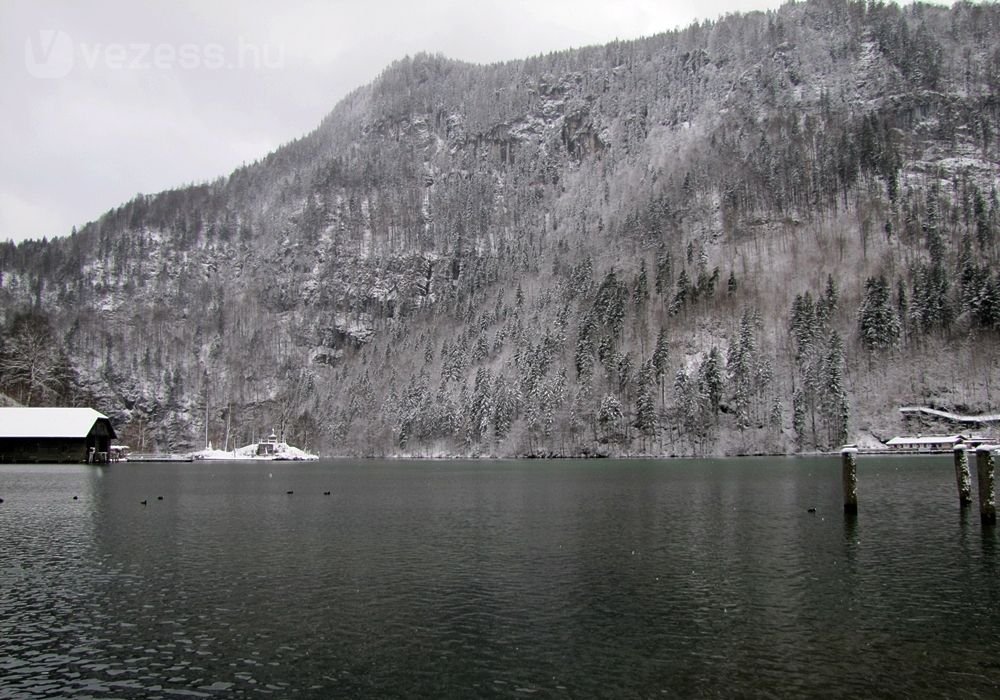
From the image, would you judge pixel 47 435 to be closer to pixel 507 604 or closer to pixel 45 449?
pixel 45 449

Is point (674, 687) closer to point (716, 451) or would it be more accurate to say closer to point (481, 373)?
point (716, 451)

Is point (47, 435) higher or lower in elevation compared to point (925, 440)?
higher

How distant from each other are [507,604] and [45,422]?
14543 cm

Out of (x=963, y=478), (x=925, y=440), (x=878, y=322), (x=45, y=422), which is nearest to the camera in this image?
(x=963, y=478)

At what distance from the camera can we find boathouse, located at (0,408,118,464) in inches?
5423

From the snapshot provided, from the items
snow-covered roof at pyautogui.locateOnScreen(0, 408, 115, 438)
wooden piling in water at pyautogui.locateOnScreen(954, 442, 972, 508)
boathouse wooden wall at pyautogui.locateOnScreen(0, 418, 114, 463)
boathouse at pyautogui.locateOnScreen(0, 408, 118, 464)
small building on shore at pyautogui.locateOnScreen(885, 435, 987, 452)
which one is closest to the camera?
wooden piling in water at pyautogui.locateOnScreen(954, 442, 972, 508)

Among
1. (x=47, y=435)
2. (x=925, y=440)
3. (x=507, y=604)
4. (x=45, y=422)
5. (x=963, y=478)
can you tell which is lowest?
(x=507, y=604)

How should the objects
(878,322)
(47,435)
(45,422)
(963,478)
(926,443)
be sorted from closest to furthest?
(963,478)
(47,435)
(45,422)
(926,443)
(878,322)

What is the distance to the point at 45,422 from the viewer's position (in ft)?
459

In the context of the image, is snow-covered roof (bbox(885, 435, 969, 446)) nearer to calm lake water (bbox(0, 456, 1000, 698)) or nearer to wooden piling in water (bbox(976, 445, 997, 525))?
calm lake water (bbox(0, 456, 1000, 698))

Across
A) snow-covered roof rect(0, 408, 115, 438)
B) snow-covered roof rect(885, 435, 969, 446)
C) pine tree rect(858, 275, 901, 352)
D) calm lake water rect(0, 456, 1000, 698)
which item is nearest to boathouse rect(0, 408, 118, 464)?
snow-covered roof rect(0, 408, 115, 438)

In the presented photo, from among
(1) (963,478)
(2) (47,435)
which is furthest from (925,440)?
(2) (47,435)

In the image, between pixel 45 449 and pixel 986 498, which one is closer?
pixel 986 498

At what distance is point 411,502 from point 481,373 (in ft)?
419
